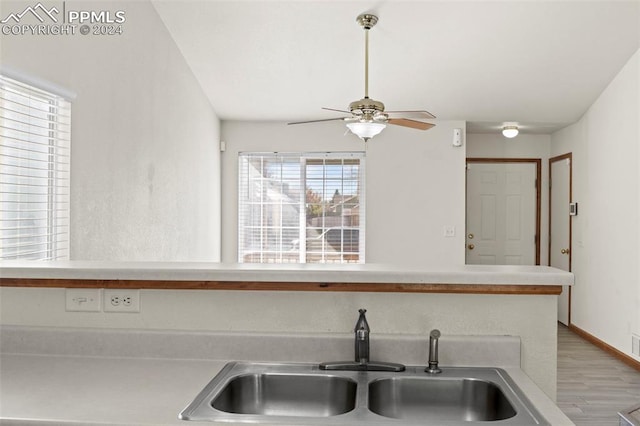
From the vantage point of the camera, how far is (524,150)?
6250 mm

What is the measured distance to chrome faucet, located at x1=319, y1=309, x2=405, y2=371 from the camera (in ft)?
4.58

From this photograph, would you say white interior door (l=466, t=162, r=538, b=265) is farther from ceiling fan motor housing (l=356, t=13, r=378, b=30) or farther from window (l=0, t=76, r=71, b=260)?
window (l=0, t=76, r=71, b=260)

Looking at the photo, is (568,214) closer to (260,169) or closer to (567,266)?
(567,266)

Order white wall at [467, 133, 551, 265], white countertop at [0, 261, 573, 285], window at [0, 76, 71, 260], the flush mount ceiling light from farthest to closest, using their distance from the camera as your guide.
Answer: white wall at [467, 133, 551, 265], the flush mount ceiling light, window at [0, 76, 71, 260], white countertop at [0, 261, 573, 285]

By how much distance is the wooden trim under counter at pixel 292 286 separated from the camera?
56.7 inches

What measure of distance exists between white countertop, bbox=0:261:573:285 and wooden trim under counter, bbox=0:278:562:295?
11 millimetres

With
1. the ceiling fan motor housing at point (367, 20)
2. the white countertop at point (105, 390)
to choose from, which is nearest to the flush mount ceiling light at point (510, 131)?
the ceiling fan motor housing at point (367, 20)

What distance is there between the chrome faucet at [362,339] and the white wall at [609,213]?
372 centimetres

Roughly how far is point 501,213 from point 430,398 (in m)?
5.27

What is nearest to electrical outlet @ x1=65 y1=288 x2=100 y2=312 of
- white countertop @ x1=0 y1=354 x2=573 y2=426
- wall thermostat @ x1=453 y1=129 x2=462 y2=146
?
white countertop @ x1=0 y1=354 x2=573 y2=426

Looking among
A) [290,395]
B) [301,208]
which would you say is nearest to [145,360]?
[290,395]

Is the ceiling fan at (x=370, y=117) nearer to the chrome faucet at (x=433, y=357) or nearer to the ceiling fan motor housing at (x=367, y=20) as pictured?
the ceiling fan motor housing at (x=367, y=20)

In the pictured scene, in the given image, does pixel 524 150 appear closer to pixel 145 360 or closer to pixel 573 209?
pixel 573 209

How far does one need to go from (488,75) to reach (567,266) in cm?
258
